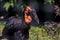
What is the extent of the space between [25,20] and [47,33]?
87 centimetres

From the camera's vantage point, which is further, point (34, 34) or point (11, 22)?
point (34, 34)

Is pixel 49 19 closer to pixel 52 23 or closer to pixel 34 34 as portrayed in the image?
pixel 52 23

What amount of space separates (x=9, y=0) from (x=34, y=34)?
850mm

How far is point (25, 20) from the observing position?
45.4 inches

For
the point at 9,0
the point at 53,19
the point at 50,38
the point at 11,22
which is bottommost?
the point at 50,38

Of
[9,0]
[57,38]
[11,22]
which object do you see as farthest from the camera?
[57,38]

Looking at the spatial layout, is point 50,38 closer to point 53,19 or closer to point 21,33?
point 53,19

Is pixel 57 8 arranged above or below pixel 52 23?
above

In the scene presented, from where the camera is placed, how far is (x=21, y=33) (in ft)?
4.03

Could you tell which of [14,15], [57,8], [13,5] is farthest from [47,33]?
[13,5]

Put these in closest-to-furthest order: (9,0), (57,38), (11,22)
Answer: (9,0) < (11,22) < (57,38)

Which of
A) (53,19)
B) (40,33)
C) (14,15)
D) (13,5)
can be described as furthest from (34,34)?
(13,5)

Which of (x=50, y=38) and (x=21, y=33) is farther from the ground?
(x=21, y=33)

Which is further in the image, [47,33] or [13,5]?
[47,33]
